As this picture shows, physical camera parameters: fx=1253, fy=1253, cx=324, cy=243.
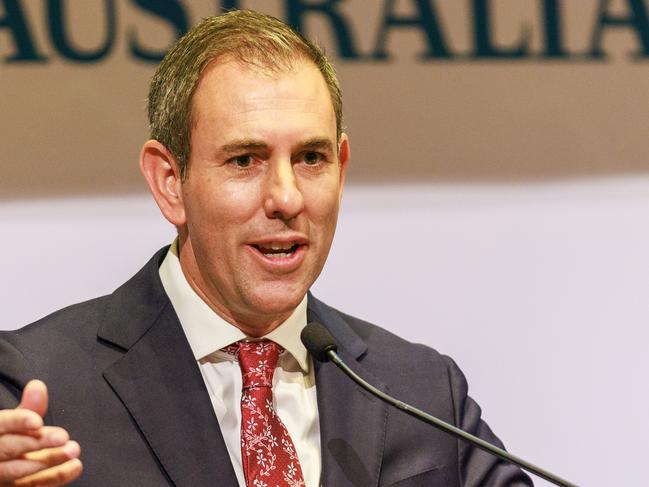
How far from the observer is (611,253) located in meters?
3.33

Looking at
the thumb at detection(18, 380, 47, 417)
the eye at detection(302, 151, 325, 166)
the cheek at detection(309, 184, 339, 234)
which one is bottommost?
the thumb at detection(18, 380, 47, 417)

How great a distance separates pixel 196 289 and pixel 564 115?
1.35 metres

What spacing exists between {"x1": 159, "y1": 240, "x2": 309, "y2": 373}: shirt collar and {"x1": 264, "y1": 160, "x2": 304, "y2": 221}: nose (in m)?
0.27

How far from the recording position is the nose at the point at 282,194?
2170 mm

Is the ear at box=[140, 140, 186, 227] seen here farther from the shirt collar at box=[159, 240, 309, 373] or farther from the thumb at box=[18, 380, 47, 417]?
the thumb at box=[18, 380, 47, 417]

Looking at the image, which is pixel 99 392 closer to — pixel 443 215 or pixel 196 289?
pixel 196 289

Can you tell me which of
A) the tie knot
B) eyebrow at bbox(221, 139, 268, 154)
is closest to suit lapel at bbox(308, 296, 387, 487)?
the tie knot

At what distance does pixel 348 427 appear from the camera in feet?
7.65

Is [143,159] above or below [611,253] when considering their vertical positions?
above

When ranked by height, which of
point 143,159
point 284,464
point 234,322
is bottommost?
point 284,464

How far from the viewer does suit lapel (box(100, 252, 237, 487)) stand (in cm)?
217

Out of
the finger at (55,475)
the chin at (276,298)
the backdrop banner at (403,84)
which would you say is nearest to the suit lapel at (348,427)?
the chin at (276,298)

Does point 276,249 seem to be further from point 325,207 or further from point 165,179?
point 165,179

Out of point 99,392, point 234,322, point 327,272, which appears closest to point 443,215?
point 327,272
